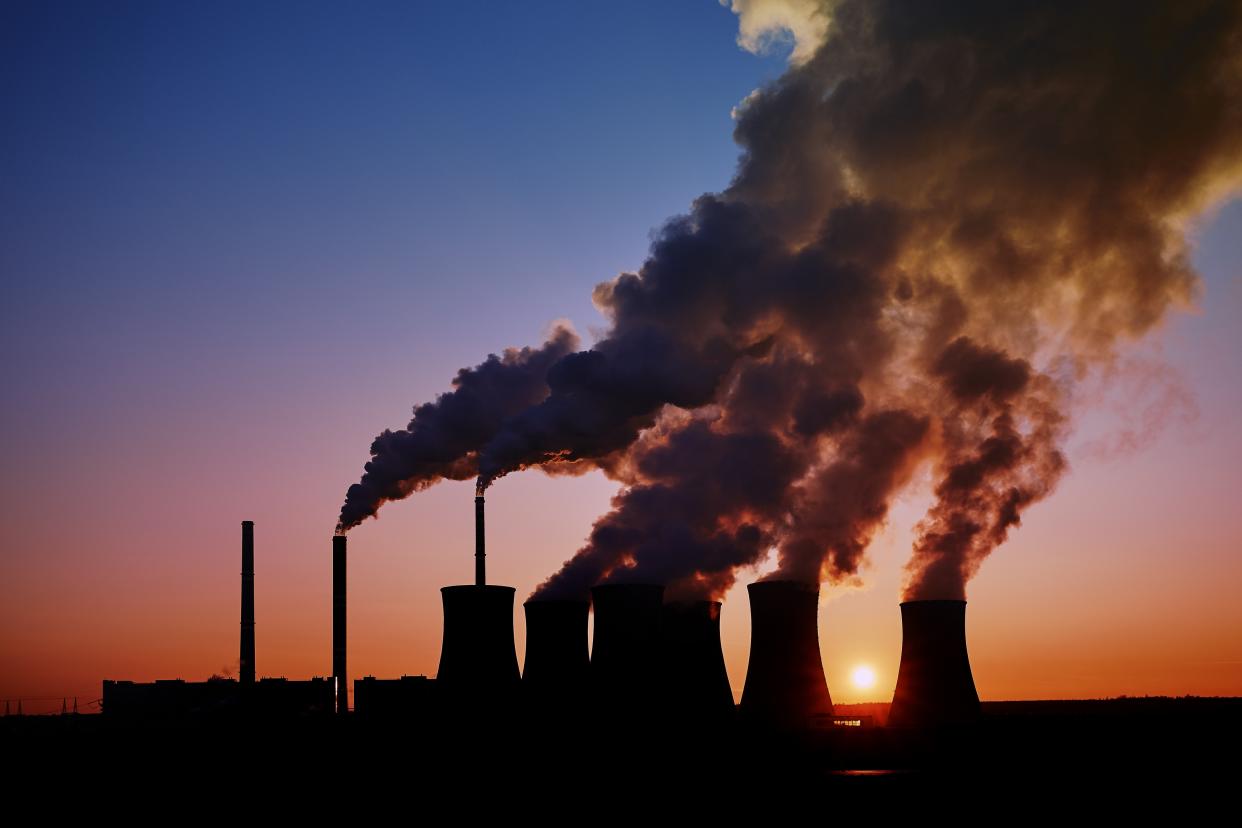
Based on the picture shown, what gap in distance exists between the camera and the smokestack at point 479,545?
4444 centimetres

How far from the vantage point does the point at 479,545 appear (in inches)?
1758

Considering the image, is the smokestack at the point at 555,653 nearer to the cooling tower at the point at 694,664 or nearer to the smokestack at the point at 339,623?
the cooling tower at the point at 694,664

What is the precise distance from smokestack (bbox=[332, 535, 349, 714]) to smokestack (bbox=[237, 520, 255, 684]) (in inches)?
104

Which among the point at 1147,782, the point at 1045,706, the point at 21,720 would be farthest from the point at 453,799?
the point at 1045,706

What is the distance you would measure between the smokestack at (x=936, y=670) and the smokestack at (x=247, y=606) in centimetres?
2138

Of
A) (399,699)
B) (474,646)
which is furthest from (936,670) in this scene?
(399,699)

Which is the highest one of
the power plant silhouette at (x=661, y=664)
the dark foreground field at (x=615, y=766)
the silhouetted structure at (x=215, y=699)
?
the power plant silhouette at (x=661, y=664)

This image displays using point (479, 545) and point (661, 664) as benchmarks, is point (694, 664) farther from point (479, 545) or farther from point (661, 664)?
point (479, 545)

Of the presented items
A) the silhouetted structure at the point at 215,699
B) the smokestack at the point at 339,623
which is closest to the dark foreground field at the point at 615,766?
the silhouetted structure at the point at 215,699

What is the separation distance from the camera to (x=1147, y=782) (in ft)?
97.7

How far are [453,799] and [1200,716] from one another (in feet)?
85.7

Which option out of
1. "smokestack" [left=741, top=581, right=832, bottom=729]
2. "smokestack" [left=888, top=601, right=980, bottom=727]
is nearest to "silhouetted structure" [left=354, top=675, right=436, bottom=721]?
"smokestack" [left=741, top=581, right=832, bottom=729]

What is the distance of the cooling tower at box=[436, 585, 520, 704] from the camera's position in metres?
33.0

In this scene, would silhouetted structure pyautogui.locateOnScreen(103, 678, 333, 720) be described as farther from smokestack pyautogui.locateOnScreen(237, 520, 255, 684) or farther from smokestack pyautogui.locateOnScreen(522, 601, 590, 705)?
smokestack pyautogui.locateOnScreen(522, 601, 590, 705)
